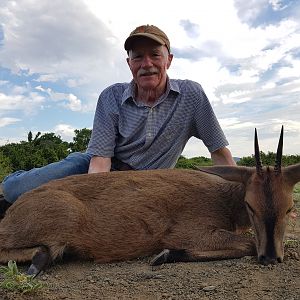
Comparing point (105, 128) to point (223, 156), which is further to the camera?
point (223, 156)

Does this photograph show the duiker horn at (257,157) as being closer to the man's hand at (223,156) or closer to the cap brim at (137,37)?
the man's hand at (223,156)

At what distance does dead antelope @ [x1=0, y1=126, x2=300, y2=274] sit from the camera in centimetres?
493

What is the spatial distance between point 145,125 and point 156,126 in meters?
0.17

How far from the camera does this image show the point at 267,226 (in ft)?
15.2

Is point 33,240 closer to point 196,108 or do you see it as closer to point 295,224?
point 196,108

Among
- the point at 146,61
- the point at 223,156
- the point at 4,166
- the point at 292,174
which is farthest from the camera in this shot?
the point at 4,166

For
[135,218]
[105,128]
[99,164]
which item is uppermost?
[105,128]

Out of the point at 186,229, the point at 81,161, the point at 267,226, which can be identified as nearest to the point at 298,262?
the point at 267,226

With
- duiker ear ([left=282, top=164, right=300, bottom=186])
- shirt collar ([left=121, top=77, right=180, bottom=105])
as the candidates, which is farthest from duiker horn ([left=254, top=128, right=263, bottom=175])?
shirt collar ([left=121, top=77, right=180, bottom=105])

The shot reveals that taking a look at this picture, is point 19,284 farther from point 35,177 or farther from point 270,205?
point 35,177

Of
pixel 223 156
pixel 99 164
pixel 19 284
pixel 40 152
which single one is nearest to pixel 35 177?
pixel 99 164

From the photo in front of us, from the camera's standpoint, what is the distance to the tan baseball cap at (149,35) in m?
7.04

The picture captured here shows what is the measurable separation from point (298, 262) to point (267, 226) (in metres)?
0.48

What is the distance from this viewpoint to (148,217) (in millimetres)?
5285
